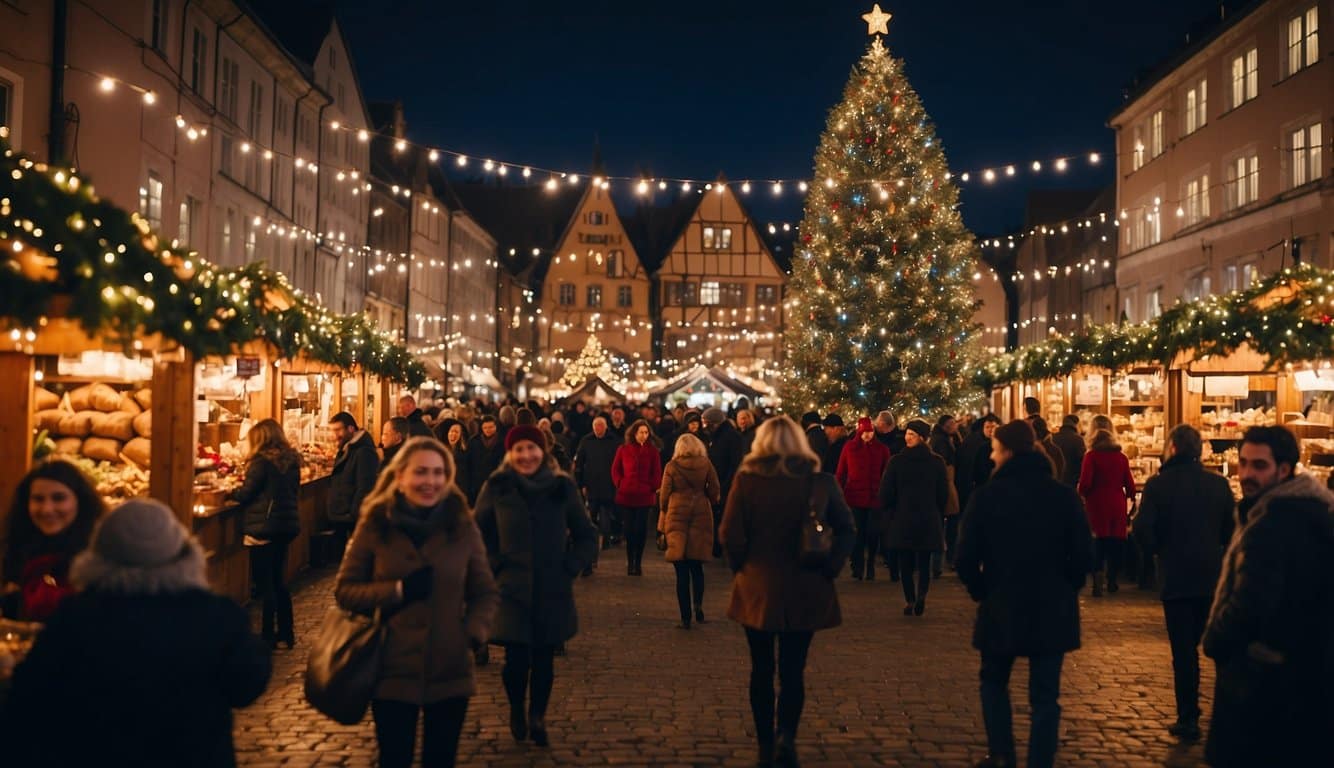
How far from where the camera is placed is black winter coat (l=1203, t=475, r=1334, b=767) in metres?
5.18

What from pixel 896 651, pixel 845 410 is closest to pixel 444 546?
pixel 896 651

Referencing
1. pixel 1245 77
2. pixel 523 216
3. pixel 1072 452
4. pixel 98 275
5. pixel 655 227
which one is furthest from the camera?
pixel 523 216

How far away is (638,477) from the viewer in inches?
639

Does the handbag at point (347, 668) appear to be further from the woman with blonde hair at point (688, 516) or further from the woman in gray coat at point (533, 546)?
the woman with blonde hair at point (688, 516)

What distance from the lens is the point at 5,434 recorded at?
9.87 m

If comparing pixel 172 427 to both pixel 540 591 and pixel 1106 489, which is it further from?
pixel 1106 489

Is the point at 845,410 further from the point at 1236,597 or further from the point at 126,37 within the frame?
the point at 1236,597

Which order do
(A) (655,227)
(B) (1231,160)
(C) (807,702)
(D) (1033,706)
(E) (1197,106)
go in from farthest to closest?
1. (A) (655,227)
2. (E) (1197,106)
3. (B) (1231,160)
4. (C) (807,702)
5. (D) (1033,706)

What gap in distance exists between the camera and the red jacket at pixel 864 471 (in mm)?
15914

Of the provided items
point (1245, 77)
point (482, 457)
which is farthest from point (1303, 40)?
point (482, 457)

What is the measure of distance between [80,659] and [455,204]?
6059cm

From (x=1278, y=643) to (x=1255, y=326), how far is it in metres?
9.72

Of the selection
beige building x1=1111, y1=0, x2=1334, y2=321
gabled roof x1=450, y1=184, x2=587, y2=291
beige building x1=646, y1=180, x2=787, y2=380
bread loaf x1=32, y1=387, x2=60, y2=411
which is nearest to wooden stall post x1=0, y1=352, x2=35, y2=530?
bread loaf x1=32, y1=387, x2=60, y2=411

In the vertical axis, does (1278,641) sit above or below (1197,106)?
below
